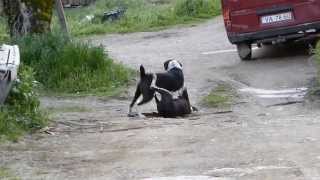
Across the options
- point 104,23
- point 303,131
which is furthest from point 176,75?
point 104,23

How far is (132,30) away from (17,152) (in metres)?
15.1

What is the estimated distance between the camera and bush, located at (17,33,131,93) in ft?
42.2

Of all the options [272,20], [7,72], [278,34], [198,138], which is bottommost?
[198,138]

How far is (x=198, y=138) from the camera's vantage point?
26.1 ft

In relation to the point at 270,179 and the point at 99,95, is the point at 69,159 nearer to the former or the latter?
the point at 270,179

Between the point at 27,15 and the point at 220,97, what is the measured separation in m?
4.35

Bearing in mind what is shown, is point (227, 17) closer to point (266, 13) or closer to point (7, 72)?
point (266, 13)

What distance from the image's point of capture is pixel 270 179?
588 cm

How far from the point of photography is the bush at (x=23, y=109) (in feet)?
28.6

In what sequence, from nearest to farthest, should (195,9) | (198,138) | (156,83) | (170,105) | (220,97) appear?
(198,138) → (170,105) → (156,83) → (220,97) → (195,9)

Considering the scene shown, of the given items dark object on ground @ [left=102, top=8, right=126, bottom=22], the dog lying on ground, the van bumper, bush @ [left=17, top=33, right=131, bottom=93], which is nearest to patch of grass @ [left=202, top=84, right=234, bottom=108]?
the dog lying on ground

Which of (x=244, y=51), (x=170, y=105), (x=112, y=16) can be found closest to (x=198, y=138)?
(x=170, y=105)

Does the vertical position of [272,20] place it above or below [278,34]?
above

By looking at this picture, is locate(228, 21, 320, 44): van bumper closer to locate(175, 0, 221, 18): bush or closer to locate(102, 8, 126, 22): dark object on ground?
locate(175, 0, 221, 18): bush
